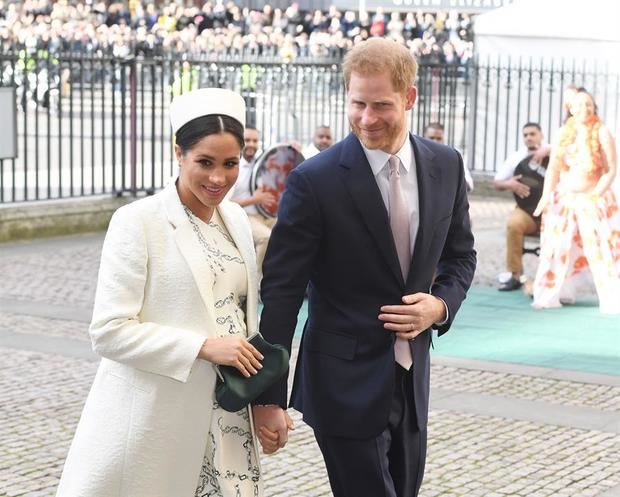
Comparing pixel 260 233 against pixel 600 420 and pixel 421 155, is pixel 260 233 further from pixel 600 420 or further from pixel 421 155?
pixel 421 155

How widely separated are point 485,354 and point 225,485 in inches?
234

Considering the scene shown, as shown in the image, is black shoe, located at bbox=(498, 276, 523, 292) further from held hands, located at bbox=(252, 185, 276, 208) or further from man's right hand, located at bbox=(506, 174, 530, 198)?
held hands, located at bbox=(252, 185, 276, 208)

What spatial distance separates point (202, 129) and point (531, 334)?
6968mm

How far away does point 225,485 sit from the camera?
11.7 ft

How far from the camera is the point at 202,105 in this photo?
11.5 feet

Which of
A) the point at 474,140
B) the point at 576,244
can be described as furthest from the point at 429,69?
the point at 576,244

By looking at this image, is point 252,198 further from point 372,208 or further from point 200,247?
point 200,247

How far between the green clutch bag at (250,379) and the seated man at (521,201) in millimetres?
8528

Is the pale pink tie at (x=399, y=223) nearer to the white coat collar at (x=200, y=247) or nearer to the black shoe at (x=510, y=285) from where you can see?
the white coat collar at (x=200, y=247)

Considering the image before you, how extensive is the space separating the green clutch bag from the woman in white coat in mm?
33

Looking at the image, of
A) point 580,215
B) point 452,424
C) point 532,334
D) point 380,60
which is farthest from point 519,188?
point 380,60

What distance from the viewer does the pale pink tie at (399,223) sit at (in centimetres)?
380

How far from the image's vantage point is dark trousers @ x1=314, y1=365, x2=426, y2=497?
3779 millimetres

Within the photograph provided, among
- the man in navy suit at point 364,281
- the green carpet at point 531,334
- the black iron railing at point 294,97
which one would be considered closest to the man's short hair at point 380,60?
the man in navy suit at point 364,281
